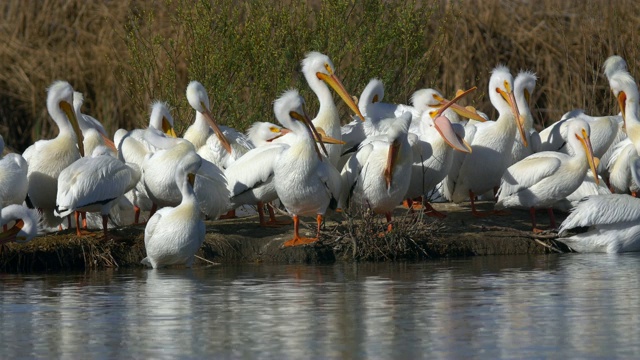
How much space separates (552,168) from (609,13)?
182 inches

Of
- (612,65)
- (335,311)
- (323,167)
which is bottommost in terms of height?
(335,311)

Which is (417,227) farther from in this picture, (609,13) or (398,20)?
(609,13)

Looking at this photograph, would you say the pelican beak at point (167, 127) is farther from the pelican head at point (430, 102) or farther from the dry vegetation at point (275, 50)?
the pelican head at point (430, 102)

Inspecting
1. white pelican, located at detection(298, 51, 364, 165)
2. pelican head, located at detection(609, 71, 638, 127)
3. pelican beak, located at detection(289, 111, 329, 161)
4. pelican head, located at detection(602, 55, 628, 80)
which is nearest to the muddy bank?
pelican beak, located at detection(289, 111, 329, 161)

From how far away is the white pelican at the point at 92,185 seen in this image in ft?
31.2

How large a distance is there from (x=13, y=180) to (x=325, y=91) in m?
2.76

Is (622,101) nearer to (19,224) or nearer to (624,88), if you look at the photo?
(624,88)

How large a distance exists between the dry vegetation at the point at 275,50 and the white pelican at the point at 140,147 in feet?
2.56

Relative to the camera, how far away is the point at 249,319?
6684 millimetres

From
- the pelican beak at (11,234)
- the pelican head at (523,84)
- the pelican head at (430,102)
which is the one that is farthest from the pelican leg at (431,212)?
the pelican beak at (11,234)

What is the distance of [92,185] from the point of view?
31.3ft

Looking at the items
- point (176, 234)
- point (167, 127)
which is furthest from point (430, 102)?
point (176, 234)

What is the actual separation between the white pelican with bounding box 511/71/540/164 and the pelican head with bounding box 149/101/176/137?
2.91 m

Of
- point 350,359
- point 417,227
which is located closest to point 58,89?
point 417,227
